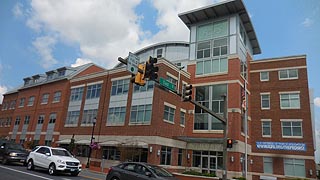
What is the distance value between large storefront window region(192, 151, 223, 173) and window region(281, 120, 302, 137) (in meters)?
8.83

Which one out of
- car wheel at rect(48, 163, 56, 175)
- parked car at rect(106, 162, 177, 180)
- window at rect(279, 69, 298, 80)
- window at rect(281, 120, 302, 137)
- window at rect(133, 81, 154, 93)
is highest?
window at rect(279, 69, 298, 80)

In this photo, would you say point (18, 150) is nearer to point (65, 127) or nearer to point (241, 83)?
point (65, 127)

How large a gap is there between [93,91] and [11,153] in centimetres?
1818

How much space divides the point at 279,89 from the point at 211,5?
13522 millimetres

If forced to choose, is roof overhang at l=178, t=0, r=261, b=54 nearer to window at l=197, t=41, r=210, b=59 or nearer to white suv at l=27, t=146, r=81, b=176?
window at l=197, t=41, r=210, b=59

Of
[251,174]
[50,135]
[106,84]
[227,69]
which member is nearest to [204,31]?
[227,69]

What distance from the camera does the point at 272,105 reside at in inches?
1347

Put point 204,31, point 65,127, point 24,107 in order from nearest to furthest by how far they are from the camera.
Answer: point 204,31, point 65,127, point 24,107

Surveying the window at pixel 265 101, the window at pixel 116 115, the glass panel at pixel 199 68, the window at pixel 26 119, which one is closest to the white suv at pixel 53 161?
the window at pixel 116 115

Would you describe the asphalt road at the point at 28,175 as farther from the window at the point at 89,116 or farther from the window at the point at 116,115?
the window at the point at 89,116

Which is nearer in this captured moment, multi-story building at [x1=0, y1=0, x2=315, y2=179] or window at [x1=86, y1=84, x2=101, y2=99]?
multi-story building at [x1=0, y1=0, x2=315, y2=179]

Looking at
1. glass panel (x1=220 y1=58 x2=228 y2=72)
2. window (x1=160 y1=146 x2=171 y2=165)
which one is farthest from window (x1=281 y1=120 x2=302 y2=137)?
window (x1=160 y1=146 x2=171 y2=165)

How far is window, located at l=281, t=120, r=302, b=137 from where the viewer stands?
31.9m

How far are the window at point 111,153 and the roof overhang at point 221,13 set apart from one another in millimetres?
19487
